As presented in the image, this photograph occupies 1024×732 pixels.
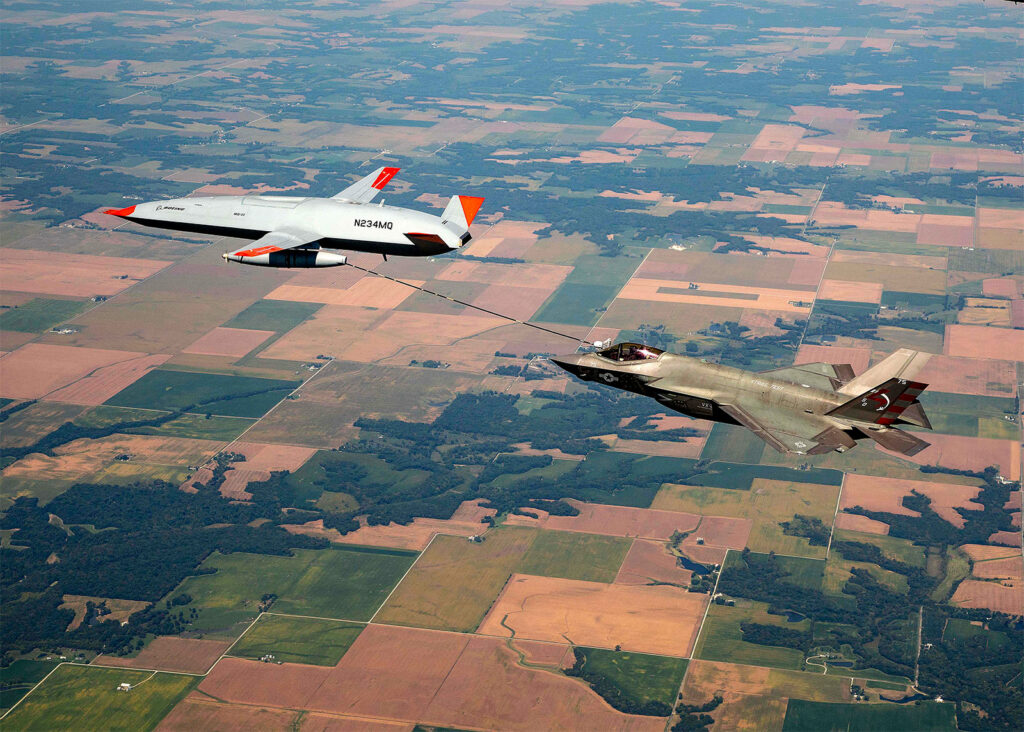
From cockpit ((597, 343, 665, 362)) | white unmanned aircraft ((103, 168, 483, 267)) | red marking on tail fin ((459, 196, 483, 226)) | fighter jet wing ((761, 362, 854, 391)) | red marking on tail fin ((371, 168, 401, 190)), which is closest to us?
fighter jet wing ((761, 362, 854, 391))

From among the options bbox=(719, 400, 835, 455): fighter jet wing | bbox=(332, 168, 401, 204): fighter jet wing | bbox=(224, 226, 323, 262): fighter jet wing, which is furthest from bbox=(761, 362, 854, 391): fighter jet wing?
bbox=(332, 168, 401, 204): fighter jet wing

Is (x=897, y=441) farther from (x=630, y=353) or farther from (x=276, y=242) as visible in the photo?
(x=276, y=242)

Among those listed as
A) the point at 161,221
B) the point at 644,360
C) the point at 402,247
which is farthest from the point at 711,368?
the point at 161,221

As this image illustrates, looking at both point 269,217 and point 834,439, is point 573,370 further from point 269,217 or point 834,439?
point 269,217

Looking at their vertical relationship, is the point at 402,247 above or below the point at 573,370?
above

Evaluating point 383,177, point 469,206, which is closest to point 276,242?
point 469,206

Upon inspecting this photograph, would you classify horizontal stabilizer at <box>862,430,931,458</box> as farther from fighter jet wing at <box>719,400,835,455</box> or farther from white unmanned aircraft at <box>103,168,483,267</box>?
white unmanned aircraft at <box>103,168,483,267</box>
